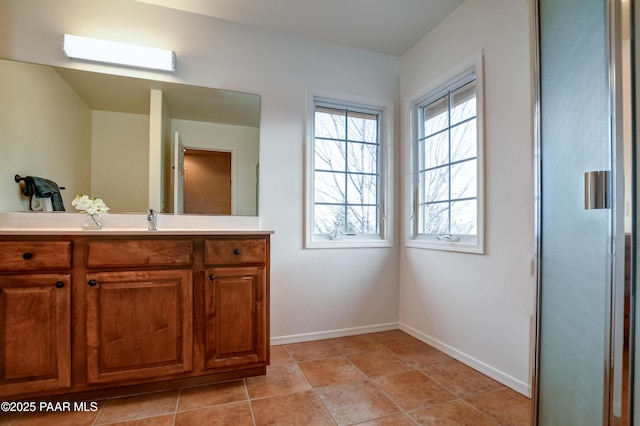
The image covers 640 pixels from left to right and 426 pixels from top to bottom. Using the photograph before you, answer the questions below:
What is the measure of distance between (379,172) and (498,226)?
117cm

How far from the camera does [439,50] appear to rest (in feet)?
7.90

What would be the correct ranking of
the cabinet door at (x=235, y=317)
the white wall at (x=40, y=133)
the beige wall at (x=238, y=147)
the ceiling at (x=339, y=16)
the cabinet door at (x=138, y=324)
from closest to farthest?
the cabinet door at (x=138, y=324) < the cabinet door at (x=235, y=317) < the white wall at (x=40, y=133) < the ceiling at (x=339, y=16) < the beige wall at (x=238, y=147)

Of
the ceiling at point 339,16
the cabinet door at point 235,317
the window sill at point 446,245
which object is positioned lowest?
the cabinet door at point 235,317

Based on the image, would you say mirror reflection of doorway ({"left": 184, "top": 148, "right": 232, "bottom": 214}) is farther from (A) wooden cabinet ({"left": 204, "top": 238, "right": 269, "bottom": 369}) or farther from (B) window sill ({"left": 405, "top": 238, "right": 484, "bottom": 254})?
(B) window sill ({"left": 405, "top": 238, "right": 484, "bottom": 254})

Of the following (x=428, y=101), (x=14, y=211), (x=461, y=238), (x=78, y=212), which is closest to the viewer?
(x=14, y=211)

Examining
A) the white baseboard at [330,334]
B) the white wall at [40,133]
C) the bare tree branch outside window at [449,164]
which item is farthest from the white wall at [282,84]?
the bare tree branch outside window at [449,164]

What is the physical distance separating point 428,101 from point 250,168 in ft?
4.98

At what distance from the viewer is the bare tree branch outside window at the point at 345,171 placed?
8.77ft

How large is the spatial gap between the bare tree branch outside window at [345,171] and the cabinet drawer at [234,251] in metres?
0.87

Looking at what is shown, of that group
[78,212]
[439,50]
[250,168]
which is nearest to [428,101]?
[439,50]

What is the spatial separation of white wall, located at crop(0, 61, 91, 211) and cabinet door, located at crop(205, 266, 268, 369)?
1.11 m

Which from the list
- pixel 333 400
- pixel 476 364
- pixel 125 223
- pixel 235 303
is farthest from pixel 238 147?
pixel 476 364

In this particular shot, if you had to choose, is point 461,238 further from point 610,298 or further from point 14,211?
point 14,211

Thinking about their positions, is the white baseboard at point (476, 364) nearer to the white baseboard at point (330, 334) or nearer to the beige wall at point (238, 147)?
the white baseboard at point (330, 334)
